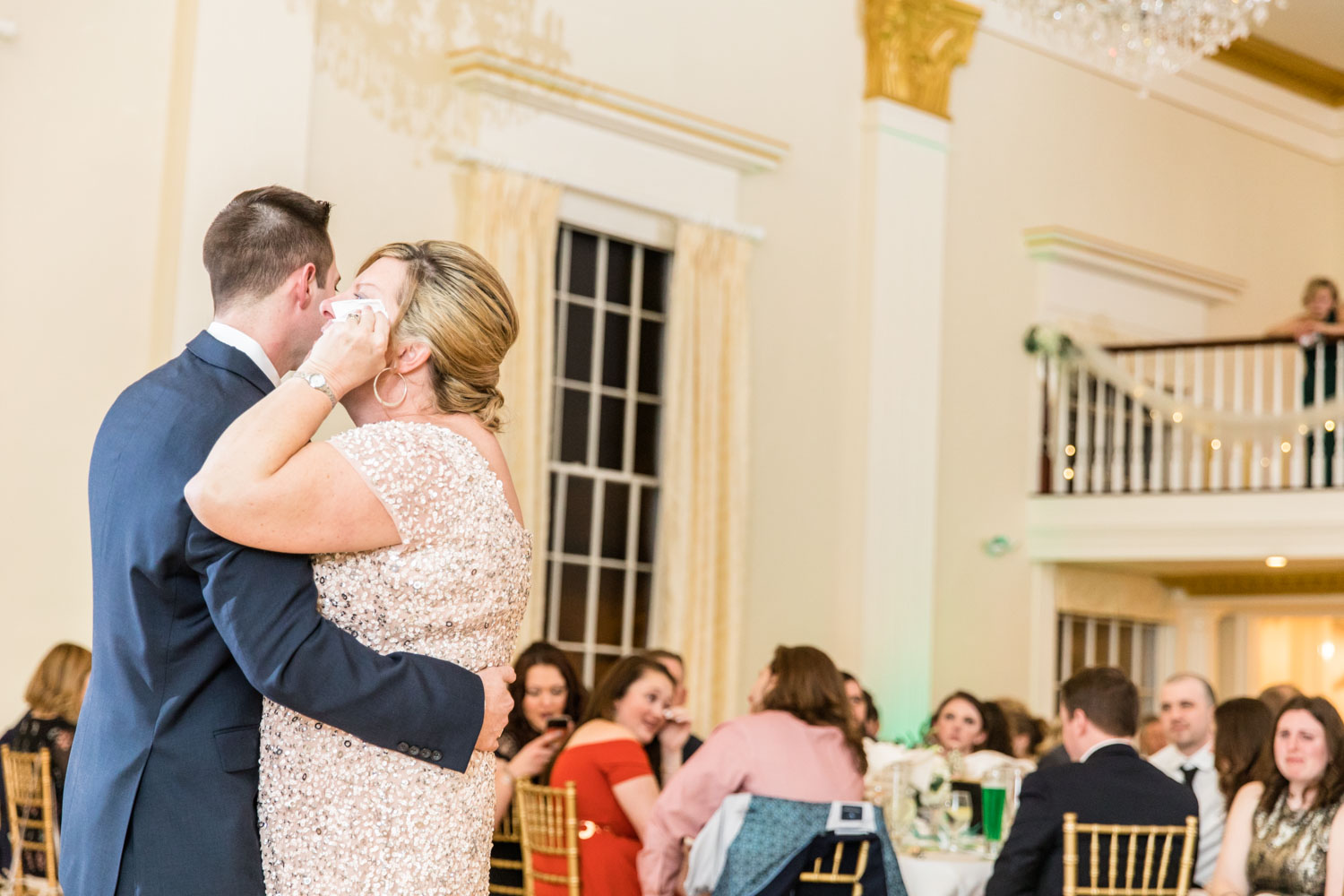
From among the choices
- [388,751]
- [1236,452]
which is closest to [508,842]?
[388,751]

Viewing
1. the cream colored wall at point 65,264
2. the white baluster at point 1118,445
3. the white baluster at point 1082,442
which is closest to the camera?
the cream colored wall at point 65,264

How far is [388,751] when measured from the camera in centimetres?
197

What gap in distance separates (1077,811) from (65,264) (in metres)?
4.64

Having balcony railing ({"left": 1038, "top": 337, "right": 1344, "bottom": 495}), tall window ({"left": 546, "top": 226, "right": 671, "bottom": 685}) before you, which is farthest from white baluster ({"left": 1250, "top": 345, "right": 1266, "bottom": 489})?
tall window ({"left": 546, "top": 226, "right": 671, "bottom": 685})

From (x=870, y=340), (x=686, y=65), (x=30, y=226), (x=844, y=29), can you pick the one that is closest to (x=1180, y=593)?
(x=870, y=340)

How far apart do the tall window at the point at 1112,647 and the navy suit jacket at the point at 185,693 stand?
31.2 ft

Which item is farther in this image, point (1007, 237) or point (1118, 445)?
point (1007, 237)

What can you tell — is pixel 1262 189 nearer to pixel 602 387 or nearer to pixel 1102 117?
pixel 1102 117

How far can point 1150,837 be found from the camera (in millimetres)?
4488

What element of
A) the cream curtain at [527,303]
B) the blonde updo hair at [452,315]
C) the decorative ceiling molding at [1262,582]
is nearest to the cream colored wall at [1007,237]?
the decorative ceiling molding at [1262,582]

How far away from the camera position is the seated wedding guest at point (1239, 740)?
16.7 feet

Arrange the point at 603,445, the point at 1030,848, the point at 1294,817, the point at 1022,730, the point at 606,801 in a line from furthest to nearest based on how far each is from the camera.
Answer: the point at 603,445, the point at 1022,730, the point at 606,801, the point at 1294,817, the point at 1030,848

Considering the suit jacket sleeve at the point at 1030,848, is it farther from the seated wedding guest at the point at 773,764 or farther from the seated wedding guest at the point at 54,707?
the seated wedding guest at the point at 54,707

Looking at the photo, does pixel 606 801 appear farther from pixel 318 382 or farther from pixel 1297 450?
pixel 1297 450
